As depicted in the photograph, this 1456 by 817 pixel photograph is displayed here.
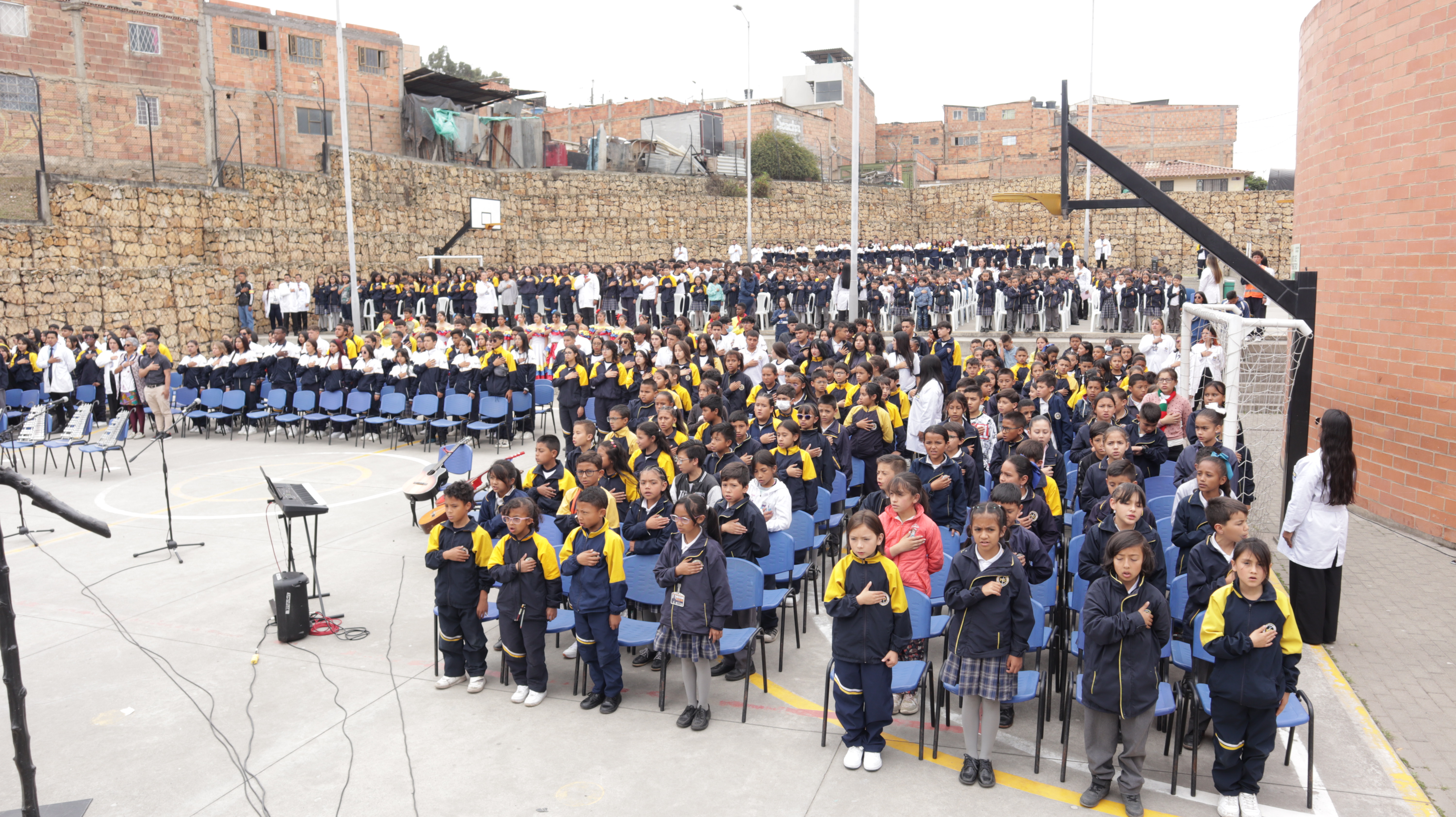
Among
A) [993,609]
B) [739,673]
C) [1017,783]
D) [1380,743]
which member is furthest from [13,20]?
[1380,743]

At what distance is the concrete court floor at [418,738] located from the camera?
5.29m

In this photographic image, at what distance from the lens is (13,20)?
93.8 feet

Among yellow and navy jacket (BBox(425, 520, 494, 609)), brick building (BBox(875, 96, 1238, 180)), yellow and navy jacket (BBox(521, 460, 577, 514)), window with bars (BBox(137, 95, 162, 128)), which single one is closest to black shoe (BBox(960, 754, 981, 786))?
yellow and navy jacket (BBox(425, 520, 494, 609))

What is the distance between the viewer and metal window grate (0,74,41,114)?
2819cm

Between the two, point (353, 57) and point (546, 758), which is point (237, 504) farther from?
point (353, 57)

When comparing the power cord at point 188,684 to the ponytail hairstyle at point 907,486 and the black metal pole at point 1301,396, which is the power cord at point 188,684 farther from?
the black metal pole at point 1301,396

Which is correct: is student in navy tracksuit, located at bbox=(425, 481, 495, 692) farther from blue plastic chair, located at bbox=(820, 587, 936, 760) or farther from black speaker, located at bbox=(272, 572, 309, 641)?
blue plastic chair, located at bbox=(820, 587, 936, 760)

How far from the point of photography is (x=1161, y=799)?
522 centimetres

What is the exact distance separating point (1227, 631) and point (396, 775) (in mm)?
4609

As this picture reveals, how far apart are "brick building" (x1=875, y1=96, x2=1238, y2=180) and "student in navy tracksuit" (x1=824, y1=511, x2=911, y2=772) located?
53.3m

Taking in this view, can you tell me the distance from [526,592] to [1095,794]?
11.8 feet

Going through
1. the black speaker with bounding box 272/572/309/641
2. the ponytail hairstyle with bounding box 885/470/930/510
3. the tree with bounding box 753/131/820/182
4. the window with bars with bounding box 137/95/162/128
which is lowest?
the black speaker with bounding box 272/572/309/641

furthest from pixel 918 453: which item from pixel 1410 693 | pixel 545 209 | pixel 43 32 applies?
pixel 545 209

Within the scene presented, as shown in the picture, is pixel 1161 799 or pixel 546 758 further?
pixel 546 758
